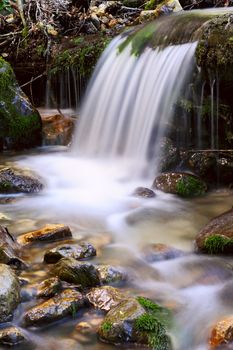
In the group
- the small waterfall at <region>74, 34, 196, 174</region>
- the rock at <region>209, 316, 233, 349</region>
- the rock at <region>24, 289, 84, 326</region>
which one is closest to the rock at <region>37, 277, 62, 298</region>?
the rock at <region>24, 289, 84, 326</region>

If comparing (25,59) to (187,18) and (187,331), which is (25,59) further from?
(187,331)

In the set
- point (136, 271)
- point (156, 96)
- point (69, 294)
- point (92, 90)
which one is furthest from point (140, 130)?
point (69, 294)

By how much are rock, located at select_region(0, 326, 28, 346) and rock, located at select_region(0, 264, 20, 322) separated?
16 cm

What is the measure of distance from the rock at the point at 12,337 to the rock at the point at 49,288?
1.43ft

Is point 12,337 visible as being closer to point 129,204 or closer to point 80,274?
point 80,274

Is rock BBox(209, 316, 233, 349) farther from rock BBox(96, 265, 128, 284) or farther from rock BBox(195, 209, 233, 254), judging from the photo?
rock BBox(195, 209, 233, 254)

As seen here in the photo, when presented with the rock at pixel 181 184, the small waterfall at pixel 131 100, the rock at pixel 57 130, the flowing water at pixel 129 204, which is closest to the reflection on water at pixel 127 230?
the flowing water at pixel 129 204

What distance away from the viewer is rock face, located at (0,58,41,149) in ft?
25.2

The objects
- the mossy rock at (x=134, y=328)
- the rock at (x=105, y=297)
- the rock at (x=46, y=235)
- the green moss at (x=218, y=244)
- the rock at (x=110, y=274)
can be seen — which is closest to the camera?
the mossy rock at (x=134, y=328)

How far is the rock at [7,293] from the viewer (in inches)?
124

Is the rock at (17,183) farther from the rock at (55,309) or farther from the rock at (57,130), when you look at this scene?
the rock at (55,309)

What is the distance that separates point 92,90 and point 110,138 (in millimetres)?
1189

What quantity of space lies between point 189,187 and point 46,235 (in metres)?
2.05

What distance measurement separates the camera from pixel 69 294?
3355 millimetres
